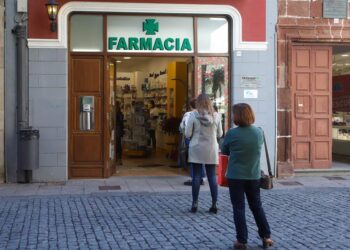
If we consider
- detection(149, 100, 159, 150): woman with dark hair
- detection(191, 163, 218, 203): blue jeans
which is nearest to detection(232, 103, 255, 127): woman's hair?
detection(191, 163, 218, 203): blue jeans

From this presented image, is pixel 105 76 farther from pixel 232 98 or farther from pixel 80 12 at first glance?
pixel 232 98

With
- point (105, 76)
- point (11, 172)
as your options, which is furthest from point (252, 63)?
point (11, 172)

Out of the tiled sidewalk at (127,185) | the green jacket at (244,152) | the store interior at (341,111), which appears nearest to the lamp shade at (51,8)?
the tiled sidewalk at (127,185)

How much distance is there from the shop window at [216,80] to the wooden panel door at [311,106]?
1.52 metres

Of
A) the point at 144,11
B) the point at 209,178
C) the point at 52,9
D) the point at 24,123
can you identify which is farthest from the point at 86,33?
the point at 209,178

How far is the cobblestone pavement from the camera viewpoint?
6805 mm

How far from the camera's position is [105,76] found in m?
12.0

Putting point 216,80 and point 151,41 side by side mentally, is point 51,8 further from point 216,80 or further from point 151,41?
point 216,80

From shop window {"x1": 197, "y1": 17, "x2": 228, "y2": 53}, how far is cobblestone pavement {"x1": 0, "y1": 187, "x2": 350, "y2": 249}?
328 cm

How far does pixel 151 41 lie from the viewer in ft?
40.1

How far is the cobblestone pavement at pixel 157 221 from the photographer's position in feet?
22.3

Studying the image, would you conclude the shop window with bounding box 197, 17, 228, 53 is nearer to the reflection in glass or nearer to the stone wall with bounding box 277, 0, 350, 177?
the stone wall with bounding box 277, 0, 350, 177

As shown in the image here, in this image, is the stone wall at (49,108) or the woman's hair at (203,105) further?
the stone wall at (49,108)

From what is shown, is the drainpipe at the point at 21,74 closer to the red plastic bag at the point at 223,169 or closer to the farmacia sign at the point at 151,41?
the farmacia sign at the point at 151,41
